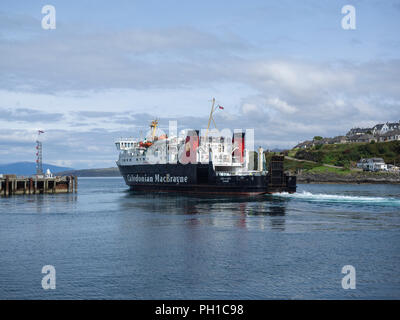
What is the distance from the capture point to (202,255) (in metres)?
23.8

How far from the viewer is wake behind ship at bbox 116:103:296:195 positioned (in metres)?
64.3

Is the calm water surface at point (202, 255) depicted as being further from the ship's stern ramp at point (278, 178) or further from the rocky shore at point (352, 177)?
the rocky shore at point (352, 177)

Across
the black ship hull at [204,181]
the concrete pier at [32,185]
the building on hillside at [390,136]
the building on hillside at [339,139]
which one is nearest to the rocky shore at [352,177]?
the building on hillside at [390,136]

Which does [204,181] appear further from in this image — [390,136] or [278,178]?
[390,136]

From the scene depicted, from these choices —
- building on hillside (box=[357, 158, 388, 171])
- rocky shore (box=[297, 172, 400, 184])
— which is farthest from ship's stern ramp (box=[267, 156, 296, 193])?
building on hillside (box=[357, 158, 388, 171])

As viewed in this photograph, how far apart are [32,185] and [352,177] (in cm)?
9398

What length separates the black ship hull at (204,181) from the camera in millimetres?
63103

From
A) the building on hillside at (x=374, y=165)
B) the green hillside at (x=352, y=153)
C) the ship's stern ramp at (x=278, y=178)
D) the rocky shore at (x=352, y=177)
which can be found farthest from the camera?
the green hillside at (x=352, y=153)

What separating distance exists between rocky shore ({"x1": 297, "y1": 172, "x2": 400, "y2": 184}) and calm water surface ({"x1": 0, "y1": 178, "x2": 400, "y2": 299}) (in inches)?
3482

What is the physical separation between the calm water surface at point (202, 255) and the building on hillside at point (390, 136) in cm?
14309

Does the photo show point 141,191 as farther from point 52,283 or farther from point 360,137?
point 360,137

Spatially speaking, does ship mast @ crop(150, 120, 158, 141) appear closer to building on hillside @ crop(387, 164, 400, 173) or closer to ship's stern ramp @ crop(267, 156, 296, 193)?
ship's stern ramp @ crop(267, 156, 296, 193)

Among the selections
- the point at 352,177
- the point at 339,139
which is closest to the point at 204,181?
the point at 352,177

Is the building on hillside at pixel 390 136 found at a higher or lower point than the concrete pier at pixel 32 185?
higher
